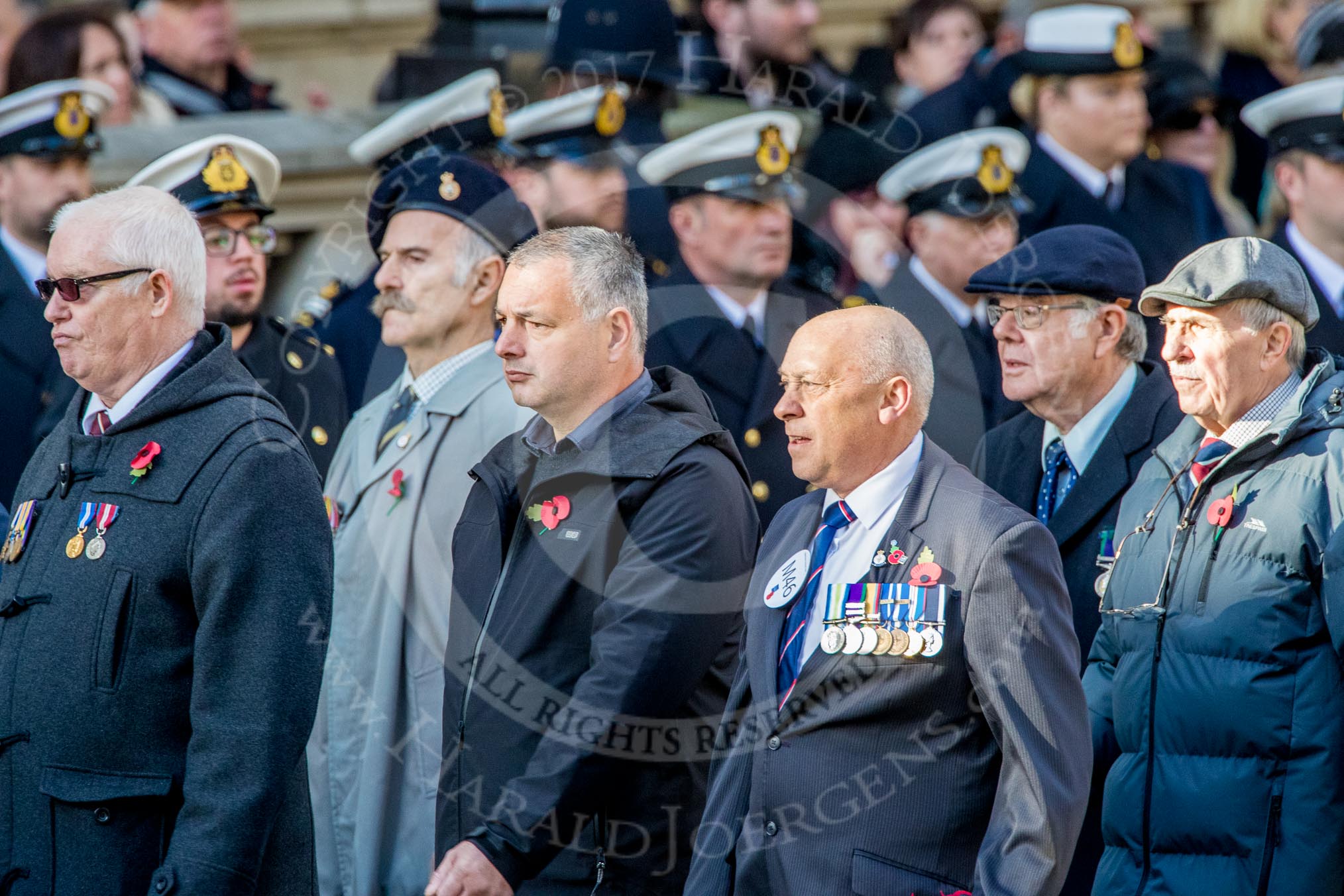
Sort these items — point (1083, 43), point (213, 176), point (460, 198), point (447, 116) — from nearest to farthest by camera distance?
point (460, 198) < point (213, 176) < point (447, 116) < point (1083, 43)

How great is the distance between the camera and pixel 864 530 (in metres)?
4.15

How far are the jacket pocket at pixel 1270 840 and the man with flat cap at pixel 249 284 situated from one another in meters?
3.02

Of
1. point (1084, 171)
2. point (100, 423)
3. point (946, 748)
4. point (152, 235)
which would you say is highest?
point (1084, 171)

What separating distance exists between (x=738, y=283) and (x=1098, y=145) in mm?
1671

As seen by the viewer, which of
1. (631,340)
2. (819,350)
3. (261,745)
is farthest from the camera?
(631,340)

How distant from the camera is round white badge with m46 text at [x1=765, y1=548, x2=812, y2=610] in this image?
4156mm

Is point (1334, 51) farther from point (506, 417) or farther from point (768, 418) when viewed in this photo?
point (506, 417)

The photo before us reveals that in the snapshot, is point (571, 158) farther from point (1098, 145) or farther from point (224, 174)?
point (1098, 145)

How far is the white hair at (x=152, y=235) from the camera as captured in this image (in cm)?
417

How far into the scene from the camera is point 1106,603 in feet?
15.1

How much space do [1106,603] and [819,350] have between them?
1010 millimetres

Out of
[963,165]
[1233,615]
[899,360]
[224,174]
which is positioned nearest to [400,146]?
[224,174]

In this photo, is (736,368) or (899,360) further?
(736,368)

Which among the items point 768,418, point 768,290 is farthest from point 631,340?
point 768,290
